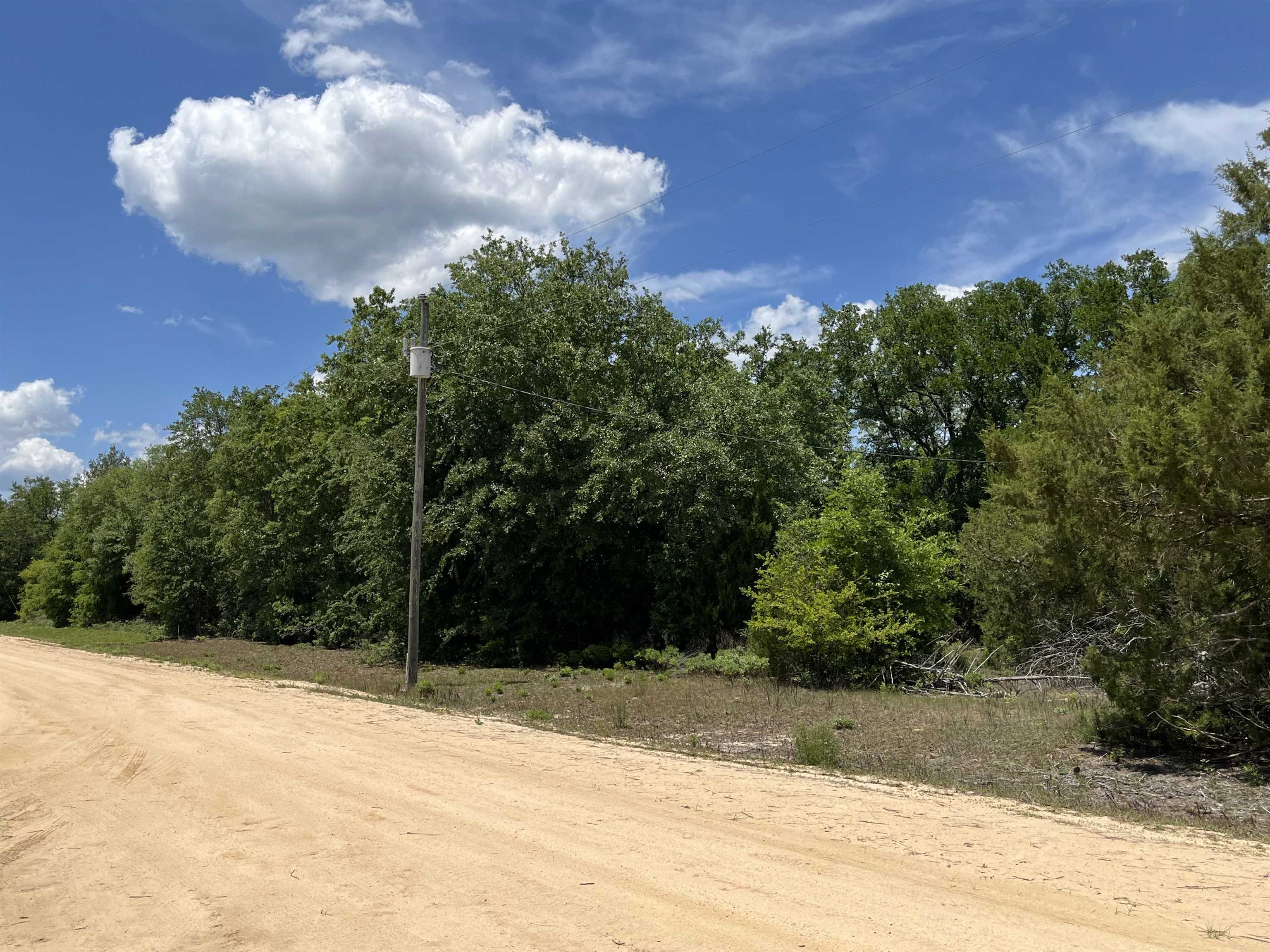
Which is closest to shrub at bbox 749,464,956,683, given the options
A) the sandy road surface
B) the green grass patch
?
the sandy road surface

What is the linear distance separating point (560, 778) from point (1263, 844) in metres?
6.36

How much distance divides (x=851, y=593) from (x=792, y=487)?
9509 millimetres

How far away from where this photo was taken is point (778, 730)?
529 inches

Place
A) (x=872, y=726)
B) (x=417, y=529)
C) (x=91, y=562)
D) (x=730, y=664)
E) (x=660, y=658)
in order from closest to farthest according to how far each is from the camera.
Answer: (x=872, y=726) → (x=417, y=529) → (x=730, y=664) → (x=660, y=658) → (x=91, y=562)

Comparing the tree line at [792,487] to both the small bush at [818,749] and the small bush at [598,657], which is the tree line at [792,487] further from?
the small bush at [818,749]

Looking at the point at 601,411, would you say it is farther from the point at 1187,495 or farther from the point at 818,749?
the point at 1187,495

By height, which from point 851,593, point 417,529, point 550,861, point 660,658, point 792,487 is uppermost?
point 792,487

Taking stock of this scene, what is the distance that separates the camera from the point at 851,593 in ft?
62.1

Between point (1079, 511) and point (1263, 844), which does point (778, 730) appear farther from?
point (1263, 844)

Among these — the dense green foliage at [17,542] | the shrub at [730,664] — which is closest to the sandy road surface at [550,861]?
the shrub at [730,664]

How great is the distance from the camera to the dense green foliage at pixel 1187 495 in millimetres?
9781

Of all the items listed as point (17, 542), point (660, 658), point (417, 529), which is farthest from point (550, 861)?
point (17, 542)

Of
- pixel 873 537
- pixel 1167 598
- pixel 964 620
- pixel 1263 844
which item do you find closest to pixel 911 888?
pixel 1263 844

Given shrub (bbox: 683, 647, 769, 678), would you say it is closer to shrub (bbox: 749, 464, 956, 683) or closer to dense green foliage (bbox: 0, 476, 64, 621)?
shrub (bbox: 749, 464, 956, 683)
